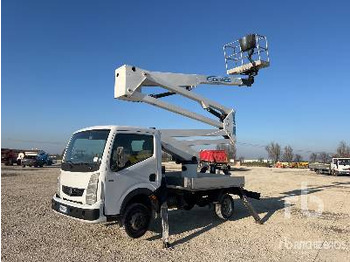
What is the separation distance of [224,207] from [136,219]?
3.69 metres

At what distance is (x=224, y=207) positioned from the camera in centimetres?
1040

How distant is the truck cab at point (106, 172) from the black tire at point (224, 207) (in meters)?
2.78

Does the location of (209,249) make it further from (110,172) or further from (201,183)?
(110,172)

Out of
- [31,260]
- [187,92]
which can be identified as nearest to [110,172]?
[31,260]

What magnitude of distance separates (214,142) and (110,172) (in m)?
4.85

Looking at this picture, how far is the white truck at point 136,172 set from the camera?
7.14 m

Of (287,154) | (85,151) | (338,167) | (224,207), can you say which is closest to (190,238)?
(224,207)

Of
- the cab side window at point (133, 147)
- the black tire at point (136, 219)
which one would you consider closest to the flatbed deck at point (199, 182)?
the cab side window at point (133, 147)

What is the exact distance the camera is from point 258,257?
6914 millimetres

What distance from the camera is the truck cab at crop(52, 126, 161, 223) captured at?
703cm
